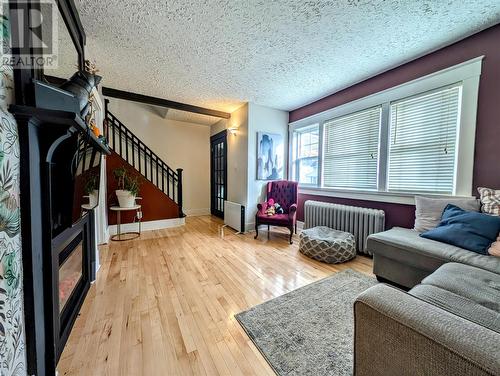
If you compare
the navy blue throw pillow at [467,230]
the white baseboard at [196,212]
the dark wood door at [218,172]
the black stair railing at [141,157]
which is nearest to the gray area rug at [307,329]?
the navy blue throw pillow at [467,230]

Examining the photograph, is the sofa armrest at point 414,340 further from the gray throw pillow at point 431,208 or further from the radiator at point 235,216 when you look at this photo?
the radiator at point 235,216

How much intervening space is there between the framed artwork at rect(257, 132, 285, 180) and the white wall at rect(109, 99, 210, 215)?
7.24 ft

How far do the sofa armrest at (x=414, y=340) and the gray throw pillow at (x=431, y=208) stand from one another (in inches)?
70.3

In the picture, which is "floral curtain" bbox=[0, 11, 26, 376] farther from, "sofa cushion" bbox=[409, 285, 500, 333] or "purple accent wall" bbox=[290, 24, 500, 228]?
"purple accent wall" bbox=[290, 24, 500, 228]

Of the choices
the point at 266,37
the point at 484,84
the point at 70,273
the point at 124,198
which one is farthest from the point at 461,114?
the point at 124,198

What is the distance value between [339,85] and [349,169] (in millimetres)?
1325

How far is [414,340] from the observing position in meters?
0.66

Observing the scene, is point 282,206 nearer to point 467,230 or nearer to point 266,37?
point 467,230

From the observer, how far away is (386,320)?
730 mm

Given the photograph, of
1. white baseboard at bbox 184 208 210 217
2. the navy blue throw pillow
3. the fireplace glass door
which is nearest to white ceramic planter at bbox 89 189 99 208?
the fireplace glass door

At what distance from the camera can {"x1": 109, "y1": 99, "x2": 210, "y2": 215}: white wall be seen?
182 inches

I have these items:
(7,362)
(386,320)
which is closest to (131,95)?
(7,362)

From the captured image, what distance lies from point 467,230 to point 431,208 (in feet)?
1.48

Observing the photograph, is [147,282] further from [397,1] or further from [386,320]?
[397,1]
